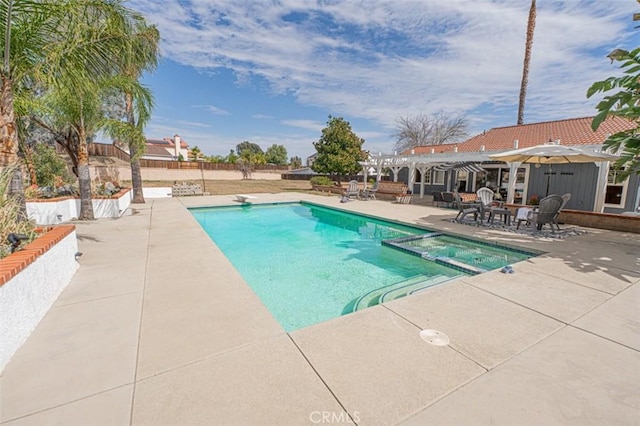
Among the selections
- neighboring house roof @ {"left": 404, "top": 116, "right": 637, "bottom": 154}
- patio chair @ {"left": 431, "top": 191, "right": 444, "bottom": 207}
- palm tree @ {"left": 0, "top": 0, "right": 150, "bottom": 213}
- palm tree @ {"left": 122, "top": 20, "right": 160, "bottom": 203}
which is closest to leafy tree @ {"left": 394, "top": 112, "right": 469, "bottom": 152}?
neighboring house roof @ {"left": 404, "top": 116, "right": 637, "bottom": 154}

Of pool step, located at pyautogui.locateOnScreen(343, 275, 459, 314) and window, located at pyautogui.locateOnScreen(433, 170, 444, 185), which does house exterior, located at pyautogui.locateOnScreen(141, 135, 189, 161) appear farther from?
pool step, located at pyautogui.locateOnScreen(343, 275, 459, 314)

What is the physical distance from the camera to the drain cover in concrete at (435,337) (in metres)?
2.54

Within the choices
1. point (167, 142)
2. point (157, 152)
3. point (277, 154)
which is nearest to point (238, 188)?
point (157, 152)

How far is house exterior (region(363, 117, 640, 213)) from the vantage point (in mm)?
10562

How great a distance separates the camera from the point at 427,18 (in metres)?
Result: 11.0

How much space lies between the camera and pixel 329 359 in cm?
227

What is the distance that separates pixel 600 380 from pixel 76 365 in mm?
3998

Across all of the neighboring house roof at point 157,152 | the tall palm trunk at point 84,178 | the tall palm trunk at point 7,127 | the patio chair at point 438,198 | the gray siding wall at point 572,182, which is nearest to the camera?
the tall palm trunk at point 7,127

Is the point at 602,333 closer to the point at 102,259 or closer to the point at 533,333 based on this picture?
the point at 533,333

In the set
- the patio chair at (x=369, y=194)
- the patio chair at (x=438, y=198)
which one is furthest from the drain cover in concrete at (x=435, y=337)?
the patio chair at (x=369, y=194)

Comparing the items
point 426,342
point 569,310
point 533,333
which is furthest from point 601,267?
point 426,342
